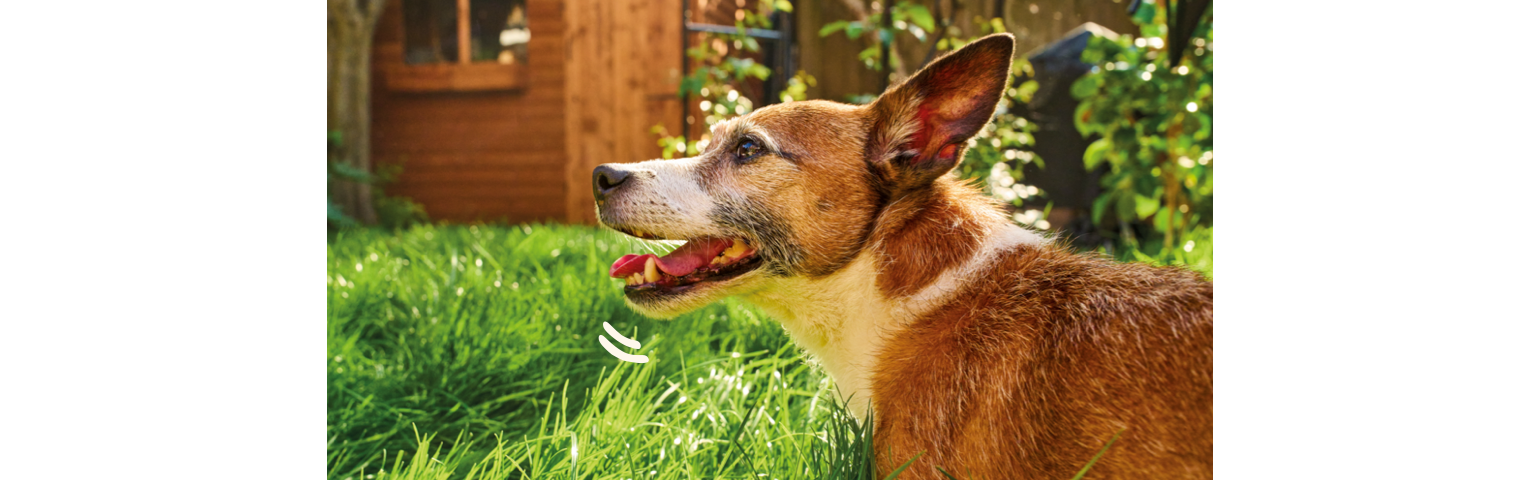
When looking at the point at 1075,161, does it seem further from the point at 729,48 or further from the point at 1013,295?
the point at 1013,295

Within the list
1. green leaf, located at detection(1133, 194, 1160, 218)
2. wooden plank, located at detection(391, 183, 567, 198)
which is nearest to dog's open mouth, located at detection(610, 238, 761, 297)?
green leaf, located at detection(1133, 194, 1160, 218)

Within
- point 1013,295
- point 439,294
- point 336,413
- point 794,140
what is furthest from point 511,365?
point 1013,295

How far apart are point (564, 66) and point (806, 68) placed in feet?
6.83

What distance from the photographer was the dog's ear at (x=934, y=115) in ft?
4.60

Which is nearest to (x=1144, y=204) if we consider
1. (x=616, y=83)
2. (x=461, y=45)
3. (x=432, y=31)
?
(x=616, y=83)

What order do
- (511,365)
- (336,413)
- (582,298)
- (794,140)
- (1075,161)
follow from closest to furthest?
1. (794,140)
2. (336,413)
3. (511,365)
4. (582,298)
5. (1075,161)

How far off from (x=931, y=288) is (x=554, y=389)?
3.52ft

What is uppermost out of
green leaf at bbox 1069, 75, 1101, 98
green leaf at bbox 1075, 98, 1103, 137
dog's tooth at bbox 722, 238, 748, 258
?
green leaf at bbox 1069, 75, 1101, 98

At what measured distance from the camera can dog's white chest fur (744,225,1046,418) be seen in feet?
4.34

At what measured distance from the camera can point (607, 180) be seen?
1494 mm

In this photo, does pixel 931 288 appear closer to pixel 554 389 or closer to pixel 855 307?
pixel 855 307

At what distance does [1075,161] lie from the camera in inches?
219

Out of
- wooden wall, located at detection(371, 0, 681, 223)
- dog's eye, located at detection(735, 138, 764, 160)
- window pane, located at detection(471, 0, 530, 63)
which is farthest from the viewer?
window pane, located at detection(471, 0, 530, 63)

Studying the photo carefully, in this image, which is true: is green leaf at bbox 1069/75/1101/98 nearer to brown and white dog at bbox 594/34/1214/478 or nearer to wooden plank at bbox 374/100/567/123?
brown and white dog at bbox 594/34/1214/478
